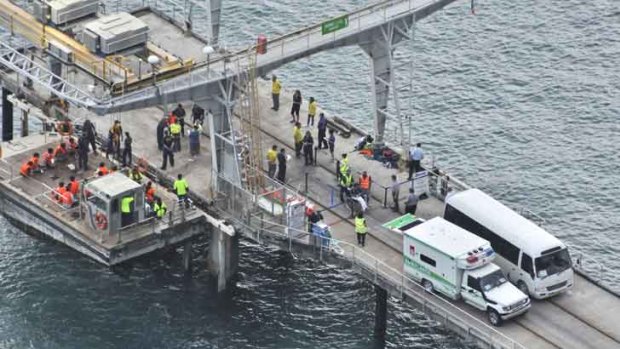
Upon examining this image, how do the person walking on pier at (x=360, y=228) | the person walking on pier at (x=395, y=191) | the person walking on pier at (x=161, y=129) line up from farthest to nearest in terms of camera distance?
the person walking on pier at (x=161, y=129) < the person walking on pier at (x=395, y=191) < the person walking on pier at (x=360, y=228)

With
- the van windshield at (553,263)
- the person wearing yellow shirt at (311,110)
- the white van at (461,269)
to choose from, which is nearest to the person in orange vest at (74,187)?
the person wearing yellow shirt at (311,110)

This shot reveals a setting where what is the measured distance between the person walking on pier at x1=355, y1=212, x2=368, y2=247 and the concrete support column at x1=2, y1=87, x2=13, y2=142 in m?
30.5

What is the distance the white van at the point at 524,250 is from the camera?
9694cm

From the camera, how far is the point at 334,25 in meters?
107

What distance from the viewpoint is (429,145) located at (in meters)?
123

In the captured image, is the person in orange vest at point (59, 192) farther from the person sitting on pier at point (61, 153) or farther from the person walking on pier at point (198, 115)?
the person walking on pier at point (198, 115)

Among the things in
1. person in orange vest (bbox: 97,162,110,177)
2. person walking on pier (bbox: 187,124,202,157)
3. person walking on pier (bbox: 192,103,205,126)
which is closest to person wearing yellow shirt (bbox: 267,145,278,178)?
person walking on pier (bbox: 187,124,202,157)

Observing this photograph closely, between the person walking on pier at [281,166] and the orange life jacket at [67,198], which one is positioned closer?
the orange life jacket at [67,198]

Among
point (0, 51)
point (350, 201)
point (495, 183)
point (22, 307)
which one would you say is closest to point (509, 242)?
point (350, 201)

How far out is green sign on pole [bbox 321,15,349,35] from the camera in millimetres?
106938

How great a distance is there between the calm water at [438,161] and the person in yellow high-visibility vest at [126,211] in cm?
566

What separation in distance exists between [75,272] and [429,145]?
2710 centimetres

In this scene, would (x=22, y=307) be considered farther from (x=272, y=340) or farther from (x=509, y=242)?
(x=509, y=242)

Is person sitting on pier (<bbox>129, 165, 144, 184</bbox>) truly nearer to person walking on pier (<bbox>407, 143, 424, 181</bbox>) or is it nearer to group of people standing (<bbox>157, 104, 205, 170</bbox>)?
group of people standing (<bbox>157, 104, 205, 170</bbox>)
